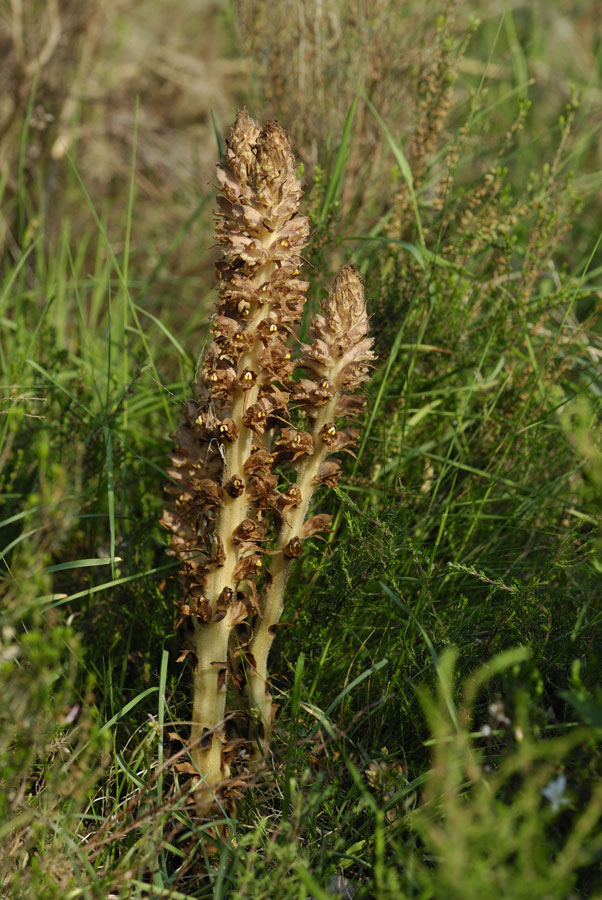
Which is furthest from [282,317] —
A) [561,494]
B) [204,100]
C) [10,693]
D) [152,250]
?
[204,100]

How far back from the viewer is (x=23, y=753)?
4.50 ft

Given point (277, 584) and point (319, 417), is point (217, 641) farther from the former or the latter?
point (319, 417)

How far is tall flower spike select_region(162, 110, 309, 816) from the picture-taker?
1.59 metres

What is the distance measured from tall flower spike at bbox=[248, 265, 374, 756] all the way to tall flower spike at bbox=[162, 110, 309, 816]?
2.3 inches

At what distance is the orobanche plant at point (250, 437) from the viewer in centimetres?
160

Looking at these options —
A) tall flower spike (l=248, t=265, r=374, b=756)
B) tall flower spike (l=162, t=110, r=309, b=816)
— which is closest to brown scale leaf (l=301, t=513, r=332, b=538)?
tall flower spike (l=248, t=265, r=374, b=756)

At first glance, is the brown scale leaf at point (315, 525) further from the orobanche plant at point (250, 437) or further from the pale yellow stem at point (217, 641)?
the pale yellow stem at point (217, 641)

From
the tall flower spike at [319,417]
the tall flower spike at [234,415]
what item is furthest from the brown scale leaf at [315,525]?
the tall flower spike at [234,415]

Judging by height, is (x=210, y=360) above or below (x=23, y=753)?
above

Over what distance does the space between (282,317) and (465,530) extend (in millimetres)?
915

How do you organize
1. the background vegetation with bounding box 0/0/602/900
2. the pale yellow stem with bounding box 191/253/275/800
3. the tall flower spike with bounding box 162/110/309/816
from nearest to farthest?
the background vegetation with bounding box 0/0/602/900, the tall flower spike with bounding box 162/110/309/816, the pale yellow stem with bounding box 191/253/275/800

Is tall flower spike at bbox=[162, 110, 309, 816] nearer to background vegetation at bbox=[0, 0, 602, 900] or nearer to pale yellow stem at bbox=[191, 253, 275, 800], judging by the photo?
pale yellow stem at bbox=[191, 253, 275, 800]

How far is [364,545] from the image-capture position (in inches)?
73.8

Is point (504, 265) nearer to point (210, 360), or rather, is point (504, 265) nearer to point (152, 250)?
point (210, 360)
